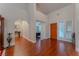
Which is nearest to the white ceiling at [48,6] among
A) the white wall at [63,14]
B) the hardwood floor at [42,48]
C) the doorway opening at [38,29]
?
the white wall at [63,14]

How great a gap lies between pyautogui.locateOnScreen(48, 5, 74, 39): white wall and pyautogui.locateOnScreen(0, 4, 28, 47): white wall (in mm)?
500

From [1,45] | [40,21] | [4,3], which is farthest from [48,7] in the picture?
[1,45]

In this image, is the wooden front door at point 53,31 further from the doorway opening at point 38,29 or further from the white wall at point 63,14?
the doorway opening at point 38,29

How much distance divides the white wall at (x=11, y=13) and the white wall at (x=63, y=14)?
1.64 feet

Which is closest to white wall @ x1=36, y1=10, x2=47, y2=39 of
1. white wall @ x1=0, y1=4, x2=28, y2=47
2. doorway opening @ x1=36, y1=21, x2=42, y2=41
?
doorway opening @ x1=36, y1=21, x2=42, y2=41

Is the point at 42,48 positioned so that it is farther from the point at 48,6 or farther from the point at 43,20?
the point at 48,6

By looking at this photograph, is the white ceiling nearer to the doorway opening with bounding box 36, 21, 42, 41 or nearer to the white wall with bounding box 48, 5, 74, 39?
the white wall with bounding box 48, 5, 74, 39

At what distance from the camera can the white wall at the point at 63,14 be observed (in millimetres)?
2117

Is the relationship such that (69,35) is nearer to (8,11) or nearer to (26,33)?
(26,33)

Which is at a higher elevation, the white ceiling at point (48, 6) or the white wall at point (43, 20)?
the white ceiling at point (48, 6)

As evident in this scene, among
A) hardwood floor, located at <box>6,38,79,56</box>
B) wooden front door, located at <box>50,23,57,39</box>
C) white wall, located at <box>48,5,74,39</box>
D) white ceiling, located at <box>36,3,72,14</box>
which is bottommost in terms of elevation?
hardwood floor, located at <box>6,38,79,56</box>

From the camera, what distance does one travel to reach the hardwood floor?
2.10 m

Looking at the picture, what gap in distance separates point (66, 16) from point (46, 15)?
375mm

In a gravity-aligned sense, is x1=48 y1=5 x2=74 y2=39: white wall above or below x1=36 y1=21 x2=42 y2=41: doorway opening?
above
